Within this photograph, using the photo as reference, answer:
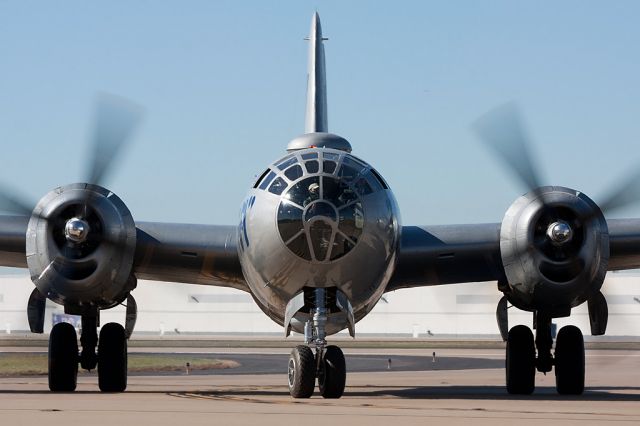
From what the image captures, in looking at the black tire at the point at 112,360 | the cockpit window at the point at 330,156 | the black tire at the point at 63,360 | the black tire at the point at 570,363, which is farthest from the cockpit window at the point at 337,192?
the black tire at the point at 63,360

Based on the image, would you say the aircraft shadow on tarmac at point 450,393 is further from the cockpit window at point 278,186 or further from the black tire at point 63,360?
the cockpit window at point 278,186

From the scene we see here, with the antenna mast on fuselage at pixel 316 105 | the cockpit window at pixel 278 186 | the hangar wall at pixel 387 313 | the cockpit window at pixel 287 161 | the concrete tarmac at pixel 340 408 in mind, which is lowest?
the concrete tarmac at pixel 340 408

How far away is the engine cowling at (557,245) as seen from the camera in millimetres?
20078

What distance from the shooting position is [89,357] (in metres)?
21.9

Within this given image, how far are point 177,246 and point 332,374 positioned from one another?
4.71 metres

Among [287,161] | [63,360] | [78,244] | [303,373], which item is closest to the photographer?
[303,373]

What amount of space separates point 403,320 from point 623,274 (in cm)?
1573

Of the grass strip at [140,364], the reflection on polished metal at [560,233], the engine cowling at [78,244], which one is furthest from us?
the grass strip at [140,364]

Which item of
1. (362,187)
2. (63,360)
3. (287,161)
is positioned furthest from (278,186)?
(63,360)

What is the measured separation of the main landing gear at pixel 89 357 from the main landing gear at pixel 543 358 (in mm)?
7273

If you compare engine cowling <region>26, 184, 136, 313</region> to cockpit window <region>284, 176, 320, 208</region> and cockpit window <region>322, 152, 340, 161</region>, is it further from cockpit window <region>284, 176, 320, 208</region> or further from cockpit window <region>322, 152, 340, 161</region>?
cockpit window <region>322, 152, 340, 161</region>

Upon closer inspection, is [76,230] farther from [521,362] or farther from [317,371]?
[521,362]

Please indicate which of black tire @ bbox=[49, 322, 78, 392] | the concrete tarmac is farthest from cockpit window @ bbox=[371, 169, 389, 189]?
black tire @ bbox=[49, 322, 78, 392]

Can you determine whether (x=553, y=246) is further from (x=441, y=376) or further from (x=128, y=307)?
(x=441, y=376)
